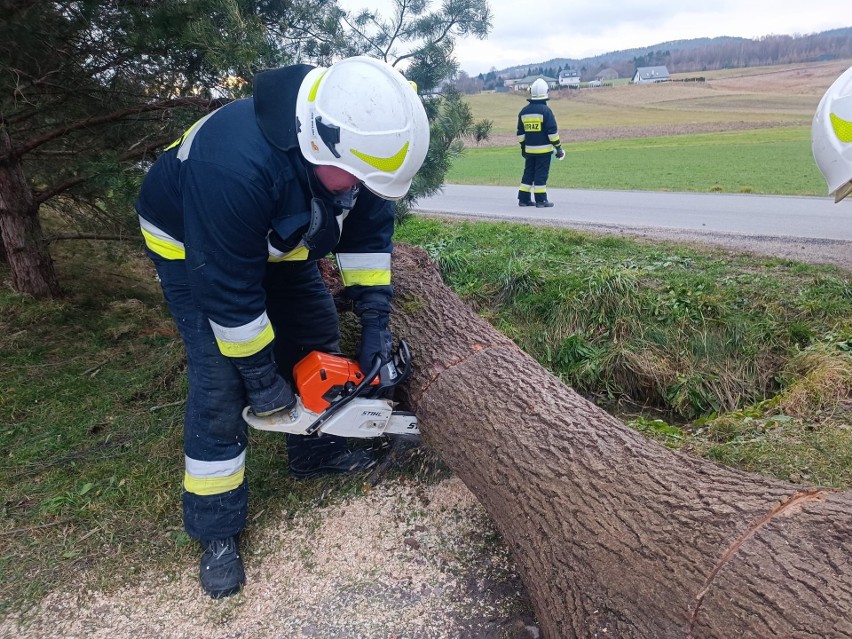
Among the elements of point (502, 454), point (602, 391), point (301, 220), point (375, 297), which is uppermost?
point (301, 220)

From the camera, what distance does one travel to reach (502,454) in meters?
2.39

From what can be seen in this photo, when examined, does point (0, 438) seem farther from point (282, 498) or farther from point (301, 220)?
point (301, 220)

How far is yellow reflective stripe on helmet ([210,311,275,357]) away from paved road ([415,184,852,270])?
157 inches

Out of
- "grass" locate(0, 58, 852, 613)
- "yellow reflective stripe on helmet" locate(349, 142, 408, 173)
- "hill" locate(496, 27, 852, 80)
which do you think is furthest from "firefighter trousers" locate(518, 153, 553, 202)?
"hill" locate(496, 27, 852, 80)

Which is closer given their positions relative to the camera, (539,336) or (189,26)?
(189,26)

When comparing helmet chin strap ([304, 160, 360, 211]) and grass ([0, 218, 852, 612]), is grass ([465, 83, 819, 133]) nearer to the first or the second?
grass ([0, 218, 852, 612])

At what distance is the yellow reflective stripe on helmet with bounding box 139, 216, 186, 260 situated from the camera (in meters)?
2.42

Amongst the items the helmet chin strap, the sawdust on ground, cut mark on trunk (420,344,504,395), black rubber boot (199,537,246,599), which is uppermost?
the helmet chin strap

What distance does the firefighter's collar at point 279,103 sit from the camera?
214 centimetres

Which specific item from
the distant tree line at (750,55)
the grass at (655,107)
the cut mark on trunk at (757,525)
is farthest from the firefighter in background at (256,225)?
the distant tree line at (750,55)

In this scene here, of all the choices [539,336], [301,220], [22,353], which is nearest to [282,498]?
[301,220]

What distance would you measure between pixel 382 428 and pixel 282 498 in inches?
29.7

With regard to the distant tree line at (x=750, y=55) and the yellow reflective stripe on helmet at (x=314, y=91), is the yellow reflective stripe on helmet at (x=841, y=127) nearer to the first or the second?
the yellow reflective stripe on helmet at (x=314, y=91)

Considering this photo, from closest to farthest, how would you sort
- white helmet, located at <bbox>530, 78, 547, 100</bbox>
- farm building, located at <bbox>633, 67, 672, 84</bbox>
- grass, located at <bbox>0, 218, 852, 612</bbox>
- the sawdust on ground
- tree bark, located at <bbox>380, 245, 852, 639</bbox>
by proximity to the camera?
tree bark, located at <bbox>380, 245, 852, 639</bbox> < the sawdust on ground < grass, located at <bbox>0, 218, 852, 612</bbox> < white helmet, located at <bbox>530, 78, 547, 100</bbox> < farm building, located at <bbox>633, 67, 672, 84</bbox>
